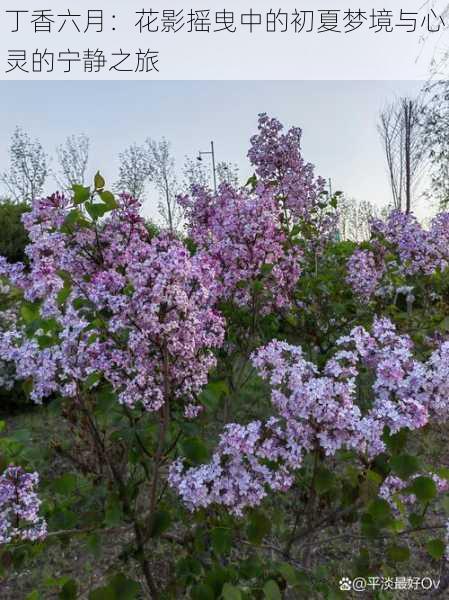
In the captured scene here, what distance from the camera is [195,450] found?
5.80ft

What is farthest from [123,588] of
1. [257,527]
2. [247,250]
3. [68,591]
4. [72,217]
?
[247,250]

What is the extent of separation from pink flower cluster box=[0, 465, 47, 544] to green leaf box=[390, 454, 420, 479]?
1064 millimetres

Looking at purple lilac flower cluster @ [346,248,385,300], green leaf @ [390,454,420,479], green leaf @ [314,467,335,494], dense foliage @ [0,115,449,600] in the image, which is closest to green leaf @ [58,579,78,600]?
dense foliage @ [0,115,449,600]

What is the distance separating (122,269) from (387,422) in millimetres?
1326

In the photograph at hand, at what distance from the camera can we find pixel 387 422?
5.30ft

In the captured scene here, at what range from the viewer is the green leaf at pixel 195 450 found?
1757 millimetres

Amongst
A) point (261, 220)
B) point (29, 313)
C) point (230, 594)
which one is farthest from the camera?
point (261, 220)

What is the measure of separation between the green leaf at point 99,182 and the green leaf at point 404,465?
138 centimetres

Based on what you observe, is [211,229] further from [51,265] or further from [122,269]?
[51,265]

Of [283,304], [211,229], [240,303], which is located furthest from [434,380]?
[211,229]

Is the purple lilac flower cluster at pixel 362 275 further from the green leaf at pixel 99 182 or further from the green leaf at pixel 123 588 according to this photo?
the green leaf at pixel 123 588

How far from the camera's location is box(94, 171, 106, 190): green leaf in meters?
2.08

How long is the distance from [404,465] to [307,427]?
0.28 metres

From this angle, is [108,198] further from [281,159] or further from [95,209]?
[281,159]
